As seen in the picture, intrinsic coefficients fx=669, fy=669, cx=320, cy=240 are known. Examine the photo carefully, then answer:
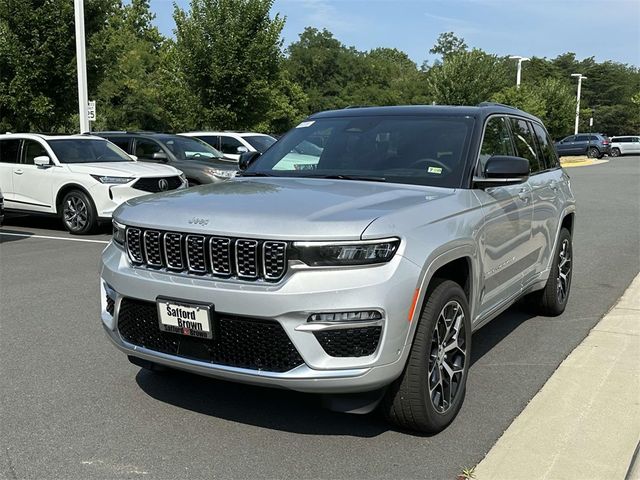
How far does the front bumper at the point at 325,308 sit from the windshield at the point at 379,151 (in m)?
1.23

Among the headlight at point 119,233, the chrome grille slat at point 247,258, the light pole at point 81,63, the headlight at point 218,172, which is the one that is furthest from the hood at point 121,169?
the chrome grille slat at point 247,258

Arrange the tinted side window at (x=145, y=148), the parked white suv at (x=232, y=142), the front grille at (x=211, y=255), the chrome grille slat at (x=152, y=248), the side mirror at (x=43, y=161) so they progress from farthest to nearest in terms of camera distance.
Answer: the parked white suv at (x=232, y=142), the tinted side window at (x=145, y=148), the side mirror at (x=43, y=161), the chrome grille slat at (x=152, y=248), the front grille at (x=211, y=255)

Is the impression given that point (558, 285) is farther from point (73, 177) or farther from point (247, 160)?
point (73, 177)

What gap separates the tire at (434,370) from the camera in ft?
11.3

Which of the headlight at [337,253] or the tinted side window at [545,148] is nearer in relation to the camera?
the headlight at [337,253]

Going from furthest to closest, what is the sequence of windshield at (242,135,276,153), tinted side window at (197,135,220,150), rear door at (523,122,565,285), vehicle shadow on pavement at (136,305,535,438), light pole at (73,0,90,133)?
tinted side window at (197,135,220,150) → windshield at (242,135,276,153) → light pole at (73,0,90,133) → rear door at (523,122,565,285) → vehicle shadow on pavement at (136,305,535,438)

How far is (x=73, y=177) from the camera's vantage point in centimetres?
1120

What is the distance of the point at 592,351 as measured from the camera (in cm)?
516

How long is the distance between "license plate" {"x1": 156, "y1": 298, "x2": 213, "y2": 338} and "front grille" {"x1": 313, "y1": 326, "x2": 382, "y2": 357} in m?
0.58

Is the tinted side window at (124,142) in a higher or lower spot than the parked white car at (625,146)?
higher

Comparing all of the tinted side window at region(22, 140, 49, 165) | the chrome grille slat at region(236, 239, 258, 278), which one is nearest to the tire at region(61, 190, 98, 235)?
the tinted side window at region(22, 140, 49, 165)

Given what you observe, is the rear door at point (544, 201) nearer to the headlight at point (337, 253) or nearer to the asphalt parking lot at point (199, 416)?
the asphalt parking lot at point (199, 416)

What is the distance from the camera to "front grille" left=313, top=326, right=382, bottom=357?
10.4ft

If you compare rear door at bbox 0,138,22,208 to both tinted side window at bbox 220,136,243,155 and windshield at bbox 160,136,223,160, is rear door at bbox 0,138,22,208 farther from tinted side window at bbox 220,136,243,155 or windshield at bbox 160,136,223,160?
tinted side window at bbox 220,136,243,155
